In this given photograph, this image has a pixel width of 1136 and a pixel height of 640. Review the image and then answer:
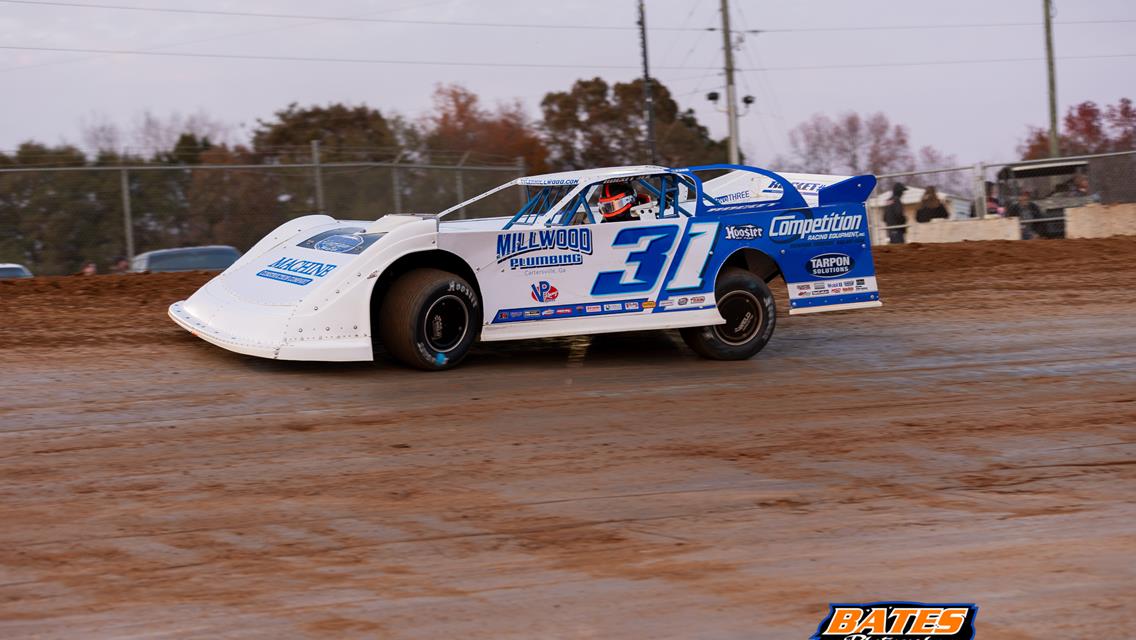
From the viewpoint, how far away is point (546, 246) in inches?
329

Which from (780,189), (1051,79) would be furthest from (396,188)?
(1051,79)

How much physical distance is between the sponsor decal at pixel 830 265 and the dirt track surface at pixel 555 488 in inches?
29.4

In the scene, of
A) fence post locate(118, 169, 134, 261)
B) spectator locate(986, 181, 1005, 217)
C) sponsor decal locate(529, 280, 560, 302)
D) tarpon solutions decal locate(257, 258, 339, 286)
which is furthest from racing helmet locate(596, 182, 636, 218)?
spectator locate(986, 181, 1005, 217)

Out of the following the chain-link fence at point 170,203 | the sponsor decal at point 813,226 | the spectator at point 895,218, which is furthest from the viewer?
the spectator at point 895,218

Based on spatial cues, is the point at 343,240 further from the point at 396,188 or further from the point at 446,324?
the point at 396,188

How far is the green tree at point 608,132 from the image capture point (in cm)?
4478

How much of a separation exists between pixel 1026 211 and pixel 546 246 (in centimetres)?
1474

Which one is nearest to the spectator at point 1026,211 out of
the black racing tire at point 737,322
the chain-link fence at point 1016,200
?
the chain-link fence at point 1016,200

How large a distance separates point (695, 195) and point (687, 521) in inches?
184

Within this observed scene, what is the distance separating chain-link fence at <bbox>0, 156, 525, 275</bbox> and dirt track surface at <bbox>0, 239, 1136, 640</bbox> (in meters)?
6.40

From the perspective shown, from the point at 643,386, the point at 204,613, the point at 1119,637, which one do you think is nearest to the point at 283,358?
the point at 643,386

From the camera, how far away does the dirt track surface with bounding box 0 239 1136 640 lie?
4.04 m

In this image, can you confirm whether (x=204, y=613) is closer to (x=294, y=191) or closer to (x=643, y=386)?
(x=643, y=386)

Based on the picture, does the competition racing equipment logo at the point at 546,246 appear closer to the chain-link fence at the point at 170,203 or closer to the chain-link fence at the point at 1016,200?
the chain-link fence at the point at 170,203
